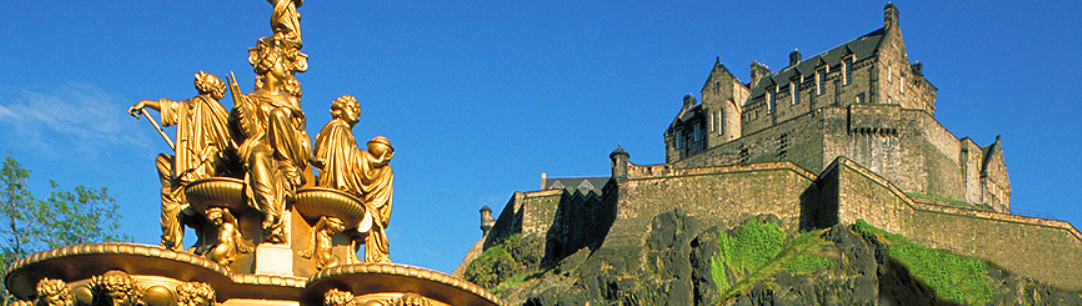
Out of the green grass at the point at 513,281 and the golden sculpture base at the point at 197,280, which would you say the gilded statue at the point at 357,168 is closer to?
the golden sculpture base at the point at 197,280

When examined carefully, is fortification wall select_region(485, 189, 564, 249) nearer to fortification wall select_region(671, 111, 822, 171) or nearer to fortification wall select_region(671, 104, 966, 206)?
fortification wall select_region(671, 111, 822, 171)

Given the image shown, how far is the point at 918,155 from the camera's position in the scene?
6888 centimetres

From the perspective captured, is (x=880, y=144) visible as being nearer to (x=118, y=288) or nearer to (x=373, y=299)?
(x=373, y=299)

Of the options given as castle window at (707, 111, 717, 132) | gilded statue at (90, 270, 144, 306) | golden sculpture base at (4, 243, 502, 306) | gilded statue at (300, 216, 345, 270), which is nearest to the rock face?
castle window at (707, 111, 717, 132)

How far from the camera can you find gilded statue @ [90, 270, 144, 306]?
980 cm

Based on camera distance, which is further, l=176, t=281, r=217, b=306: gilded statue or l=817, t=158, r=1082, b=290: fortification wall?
l=817, t=158, r=1082, b=290: fortification wall

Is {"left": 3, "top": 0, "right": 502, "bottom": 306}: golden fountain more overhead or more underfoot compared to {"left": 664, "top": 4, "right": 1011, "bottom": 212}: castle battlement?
more underfoot

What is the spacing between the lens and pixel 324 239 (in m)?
11.2

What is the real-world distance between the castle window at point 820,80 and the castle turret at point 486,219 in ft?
72.1

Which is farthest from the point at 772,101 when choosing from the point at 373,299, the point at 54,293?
the point at 54,293

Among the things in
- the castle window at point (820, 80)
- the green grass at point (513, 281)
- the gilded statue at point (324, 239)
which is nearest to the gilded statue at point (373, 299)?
the gilded statue at point (324, 239)

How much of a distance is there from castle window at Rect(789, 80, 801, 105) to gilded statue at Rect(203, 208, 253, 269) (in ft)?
220

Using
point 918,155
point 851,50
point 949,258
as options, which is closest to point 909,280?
point 949,258

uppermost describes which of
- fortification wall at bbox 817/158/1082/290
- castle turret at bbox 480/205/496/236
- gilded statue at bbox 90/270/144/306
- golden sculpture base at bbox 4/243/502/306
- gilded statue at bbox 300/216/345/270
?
castle turret at bbox 480/205/496/236
